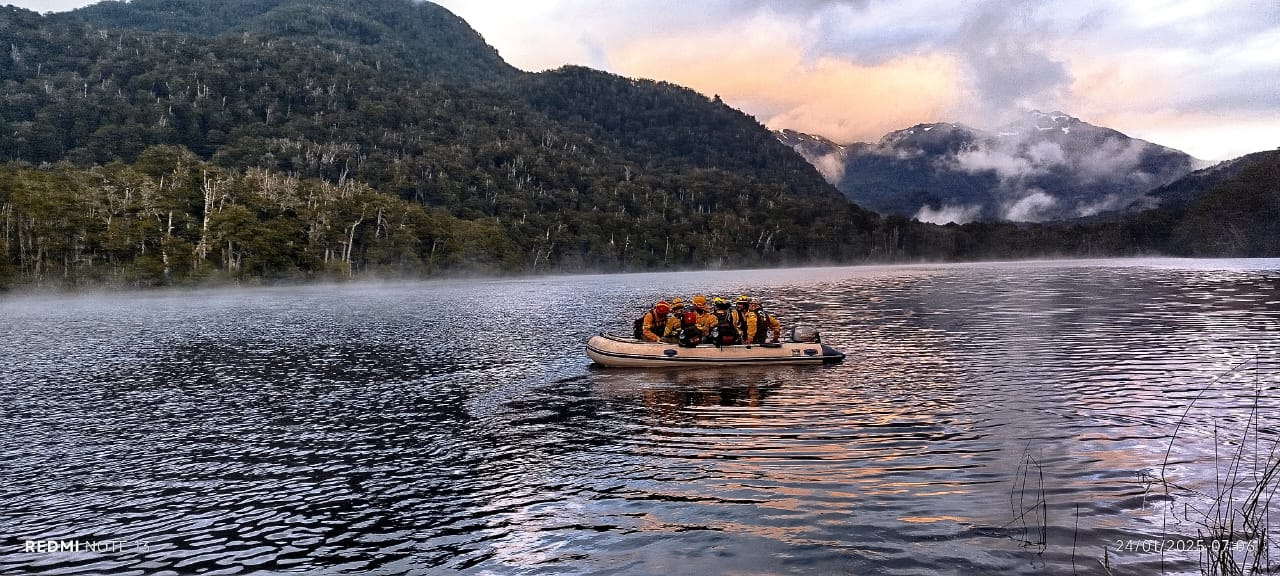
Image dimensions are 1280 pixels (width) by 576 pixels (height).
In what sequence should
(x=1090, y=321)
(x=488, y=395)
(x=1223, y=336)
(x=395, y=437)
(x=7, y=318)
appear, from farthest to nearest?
(x=7, y=318)
(x=1090, y=321)
(x=1223, y=336)
(x=488, y=395)
(x=395, y=437)

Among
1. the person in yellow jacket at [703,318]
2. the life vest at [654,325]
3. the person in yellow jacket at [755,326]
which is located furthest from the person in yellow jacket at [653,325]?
the person in yellow jacket at [755,326]

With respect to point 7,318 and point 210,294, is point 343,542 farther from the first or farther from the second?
point 210,294

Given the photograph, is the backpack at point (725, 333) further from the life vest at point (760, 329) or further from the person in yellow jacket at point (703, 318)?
the life vest at point (760, 329)

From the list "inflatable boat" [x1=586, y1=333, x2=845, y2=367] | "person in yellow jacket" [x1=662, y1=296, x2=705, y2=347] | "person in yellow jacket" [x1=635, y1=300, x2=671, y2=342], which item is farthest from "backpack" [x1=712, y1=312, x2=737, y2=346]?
"person in yellow jacket" [x1=635, y1=300, x2=671, y2=342]

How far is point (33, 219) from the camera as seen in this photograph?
316 feet

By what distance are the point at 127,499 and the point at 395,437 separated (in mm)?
6272

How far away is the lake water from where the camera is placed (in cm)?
1226

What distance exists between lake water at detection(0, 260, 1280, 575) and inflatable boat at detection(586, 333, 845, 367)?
0.78 metres

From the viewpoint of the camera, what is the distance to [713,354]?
31.1 metres

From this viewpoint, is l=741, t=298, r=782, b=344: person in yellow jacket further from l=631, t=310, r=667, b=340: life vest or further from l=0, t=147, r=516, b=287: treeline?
l=0, t=147, r=516, b=287: treeline

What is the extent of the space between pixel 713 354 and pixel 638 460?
13843mm

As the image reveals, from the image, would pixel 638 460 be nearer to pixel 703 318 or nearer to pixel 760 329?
pixel 703 318

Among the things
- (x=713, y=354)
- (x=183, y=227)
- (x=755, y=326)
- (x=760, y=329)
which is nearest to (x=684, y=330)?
(x=713, y=354)

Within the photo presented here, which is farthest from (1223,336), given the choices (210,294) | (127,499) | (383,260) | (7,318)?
(383,260)
